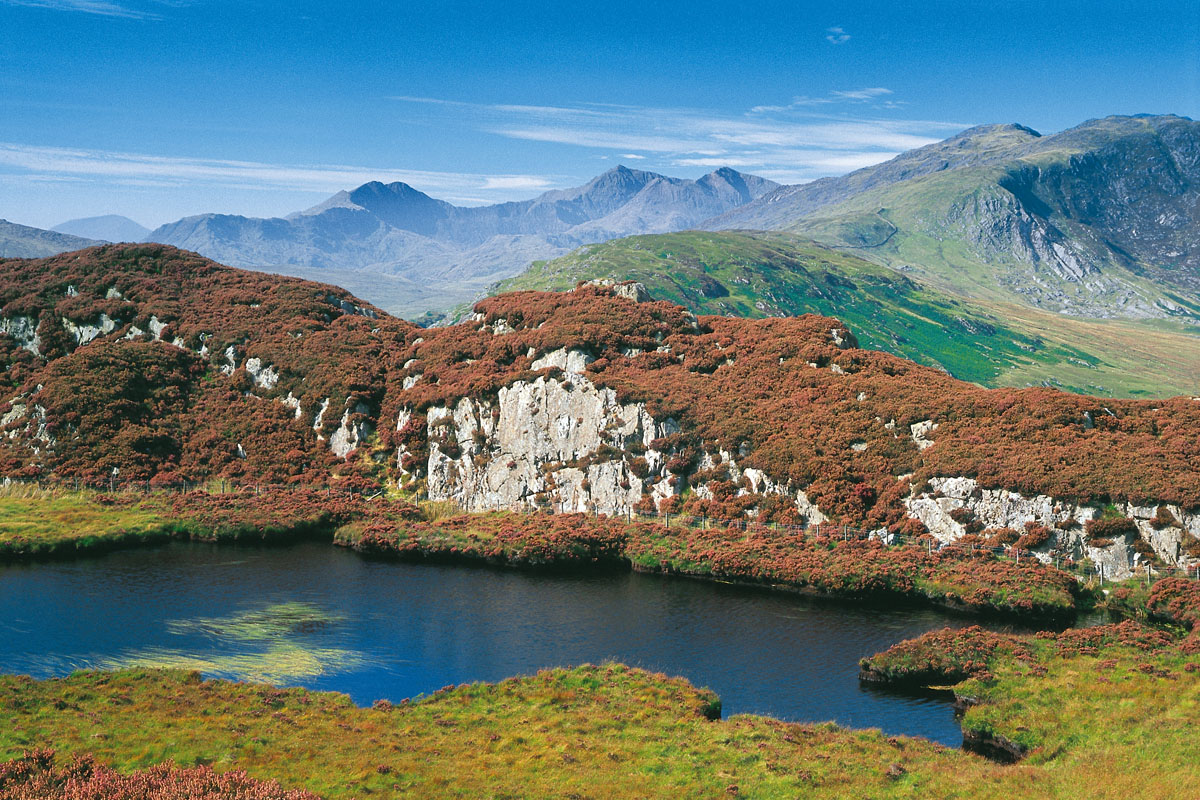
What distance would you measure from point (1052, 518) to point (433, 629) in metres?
53.5

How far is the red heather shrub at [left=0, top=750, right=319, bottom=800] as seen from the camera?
29422 mm

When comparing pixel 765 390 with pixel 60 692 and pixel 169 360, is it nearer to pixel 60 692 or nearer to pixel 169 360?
pixel 60 692

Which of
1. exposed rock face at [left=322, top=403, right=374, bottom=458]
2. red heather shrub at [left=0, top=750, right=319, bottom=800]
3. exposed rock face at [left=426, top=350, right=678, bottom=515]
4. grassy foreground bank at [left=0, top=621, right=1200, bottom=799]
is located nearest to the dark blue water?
grassy foreground bank at [left=0, top=621, right=1200, bottom=799]

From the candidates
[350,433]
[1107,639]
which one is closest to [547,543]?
[350,433]

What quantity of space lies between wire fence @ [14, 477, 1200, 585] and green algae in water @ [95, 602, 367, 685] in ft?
Answer: 105

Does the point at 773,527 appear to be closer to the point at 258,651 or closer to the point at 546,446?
the point at 546,446

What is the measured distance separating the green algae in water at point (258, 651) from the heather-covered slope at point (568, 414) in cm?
3372

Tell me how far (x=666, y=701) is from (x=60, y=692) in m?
34.2

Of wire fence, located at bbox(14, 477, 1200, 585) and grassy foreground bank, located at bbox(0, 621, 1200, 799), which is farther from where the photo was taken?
wire fence, located at bbox(14, 477, 1200, 585)

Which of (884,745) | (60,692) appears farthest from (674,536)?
(60,692)

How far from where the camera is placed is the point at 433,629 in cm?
6059

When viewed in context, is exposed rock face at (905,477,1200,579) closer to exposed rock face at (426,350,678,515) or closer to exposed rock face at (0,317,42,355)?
exposed rock face at (426,350,678,515)

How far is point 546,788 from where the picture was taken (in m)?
35.2

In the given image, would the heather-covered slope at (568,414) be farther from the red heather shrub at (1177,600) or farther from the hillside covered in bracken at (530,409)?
the red heather shrub at (1177,600)
